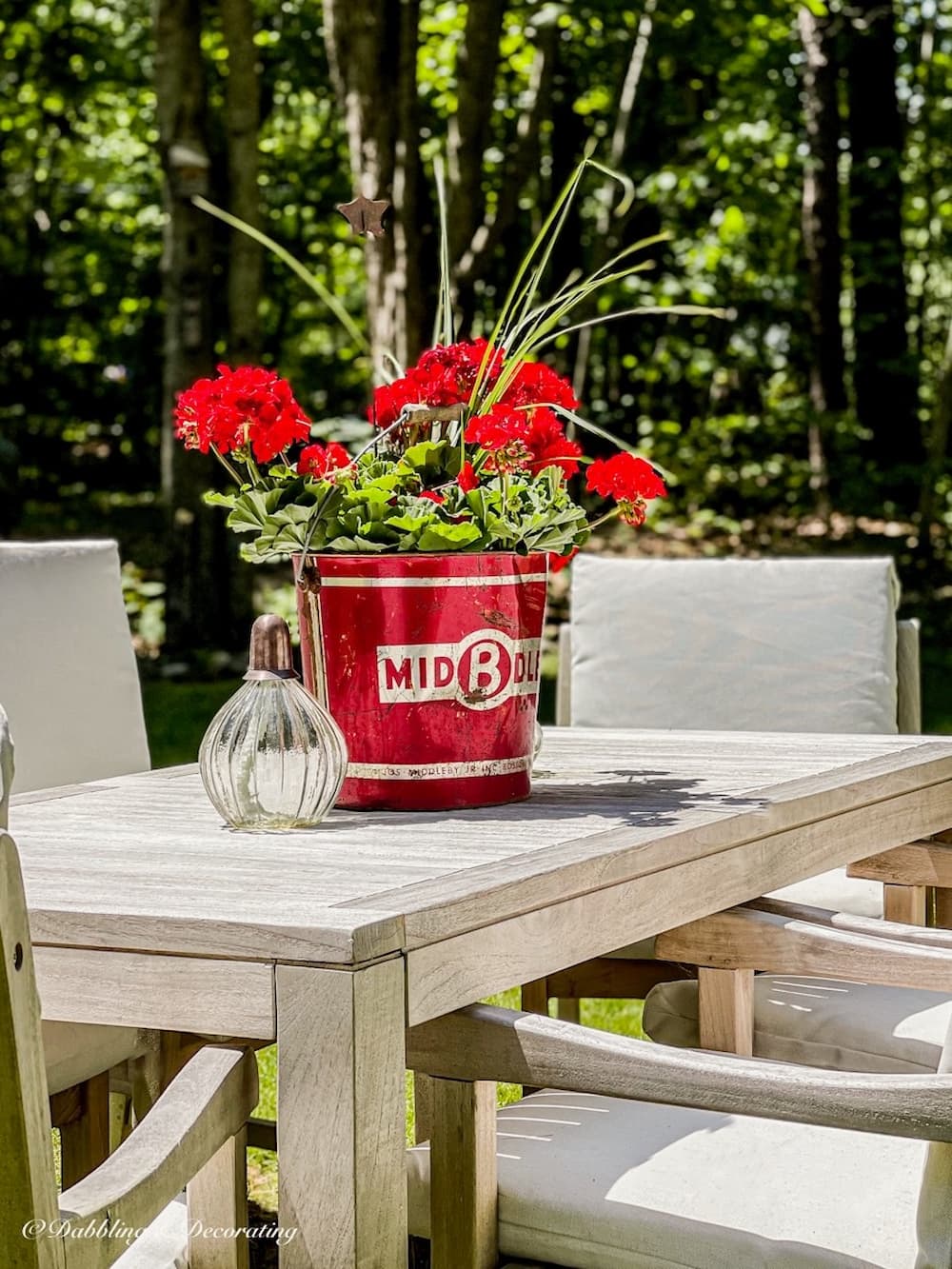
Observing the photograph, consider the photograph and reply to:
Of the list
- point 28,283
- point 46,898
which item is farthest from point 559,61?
point 46,898

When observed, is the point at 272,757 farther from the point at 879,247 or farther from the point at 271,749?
the point at 879,247

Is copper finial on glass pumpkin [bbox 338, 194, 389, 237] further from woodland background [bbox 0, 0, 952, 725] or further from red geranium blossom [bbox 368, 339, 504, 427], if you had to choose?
woodland background [bbox 0, 0, 952, 725]

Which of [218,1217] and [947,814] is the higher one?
[947,814]

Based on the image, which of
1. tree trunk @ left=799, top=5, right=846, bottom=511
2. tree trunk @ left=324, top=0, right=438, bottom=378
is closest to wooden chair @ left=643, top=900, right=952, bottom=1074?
tree trunk @ left=324, top=0, right=438, bottom=378

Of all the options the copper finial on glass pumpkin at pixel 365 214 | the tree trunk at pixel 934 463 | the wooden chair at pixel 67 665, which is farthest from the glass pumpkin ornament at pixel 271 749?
the tree trunk at pixel 934 463

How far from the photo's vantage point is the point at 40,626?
2873 mm

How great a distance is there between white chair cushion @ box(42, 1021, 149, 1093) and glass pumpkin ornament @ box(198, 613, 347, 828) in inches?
19.2

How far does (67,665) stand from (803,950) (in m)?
1.53

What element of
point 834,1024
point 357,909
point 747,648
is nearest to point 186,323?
point 747,648

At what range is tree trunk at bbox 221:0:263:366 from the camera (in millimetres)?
8203

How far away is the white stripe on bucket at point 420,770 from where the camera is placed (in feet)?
6.48

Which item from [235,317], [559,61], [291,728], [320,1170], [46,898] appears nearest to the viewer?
[320,1170]

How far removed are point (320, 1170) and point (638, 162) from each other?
13.2 meters

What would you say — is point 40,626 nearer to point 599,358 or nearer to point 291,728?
point 291,728
